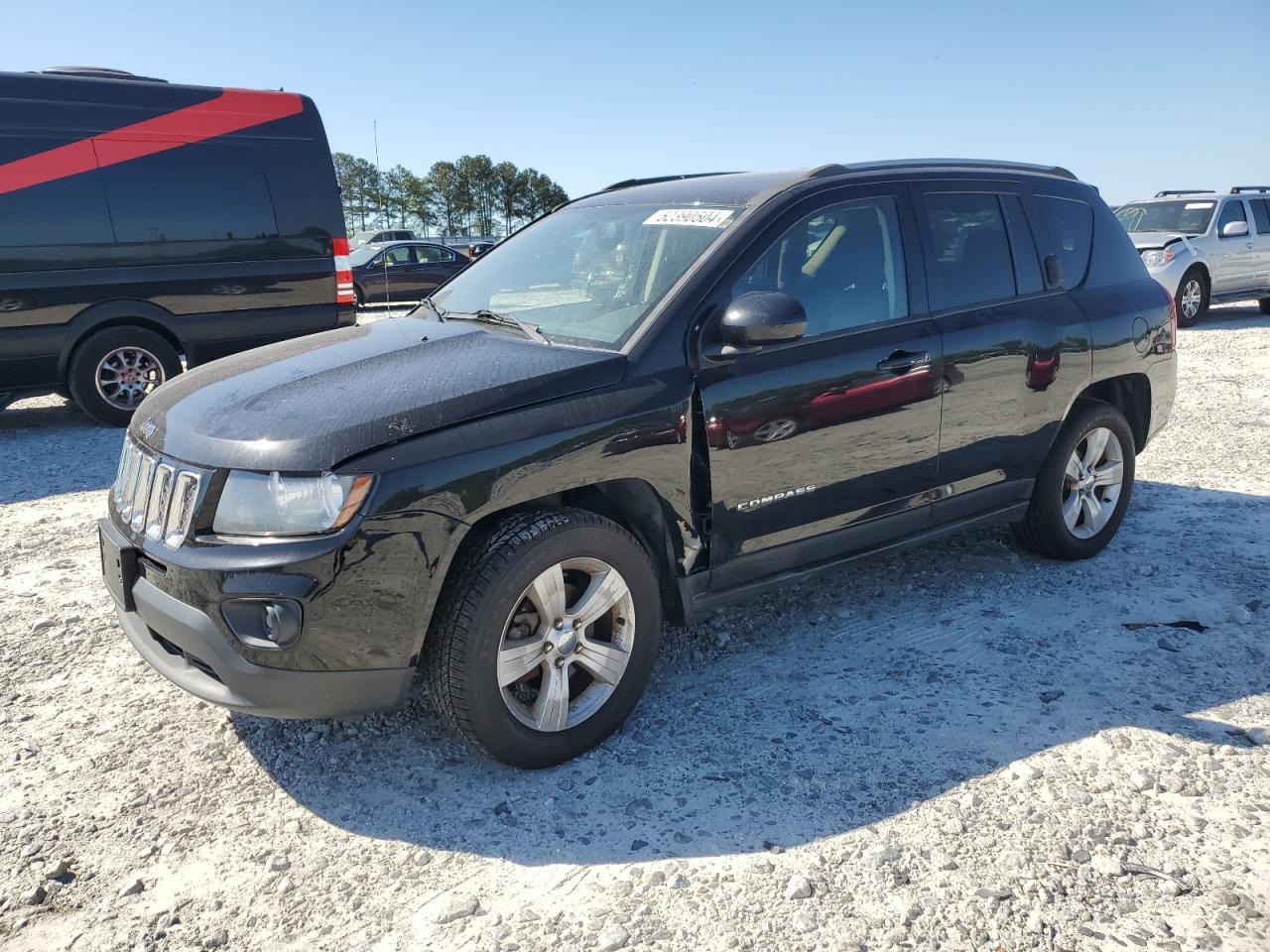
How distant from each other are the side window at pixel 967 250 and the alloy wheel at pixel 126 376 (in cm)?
661

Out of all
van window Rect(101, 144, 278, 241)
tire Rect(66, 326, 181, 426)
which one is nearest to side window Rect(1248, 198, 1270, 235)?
van window Rect(101, 144, 278, 241)

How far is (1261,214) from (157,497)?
15994mm

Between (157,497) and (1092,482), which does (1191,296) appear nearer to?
(1092,482)

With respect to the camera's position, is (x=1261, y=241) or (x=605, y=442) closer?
(x=605, y=442)

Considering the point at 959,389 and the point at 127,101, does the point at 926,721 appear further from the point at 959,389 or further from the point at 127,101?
the point at 127,101

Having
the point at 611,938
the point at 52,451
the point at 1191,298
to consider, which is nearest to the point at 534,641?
the point at 611,938

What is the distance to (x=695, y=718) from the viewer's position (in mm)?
3295

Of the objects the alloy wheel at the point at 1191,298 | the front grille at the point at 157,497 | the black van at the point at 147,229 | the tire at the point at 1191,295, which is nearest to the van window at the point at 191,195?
the black van at the point at 147,229

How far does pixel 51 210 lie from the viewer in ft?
24.0

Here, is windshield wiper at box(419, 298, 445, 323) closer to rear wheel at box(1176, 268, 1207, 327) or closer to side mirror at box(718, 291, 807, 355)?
side mirror at box(718, 291, 807, 355)

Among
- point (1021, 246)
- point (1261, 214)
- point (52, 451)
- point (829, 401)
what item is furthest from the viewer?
point (1261, 214)

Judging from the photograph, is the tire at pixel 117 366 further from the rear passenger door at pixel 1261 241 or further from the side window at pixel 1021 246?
the rear passenger door at pixel 1261 241

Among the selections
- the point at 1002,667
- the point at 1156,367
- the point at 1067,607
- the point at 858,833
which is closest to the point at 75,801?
the point at 858,833

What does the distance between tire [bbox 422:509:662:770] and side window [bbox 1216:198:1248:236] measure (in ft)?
45.3
